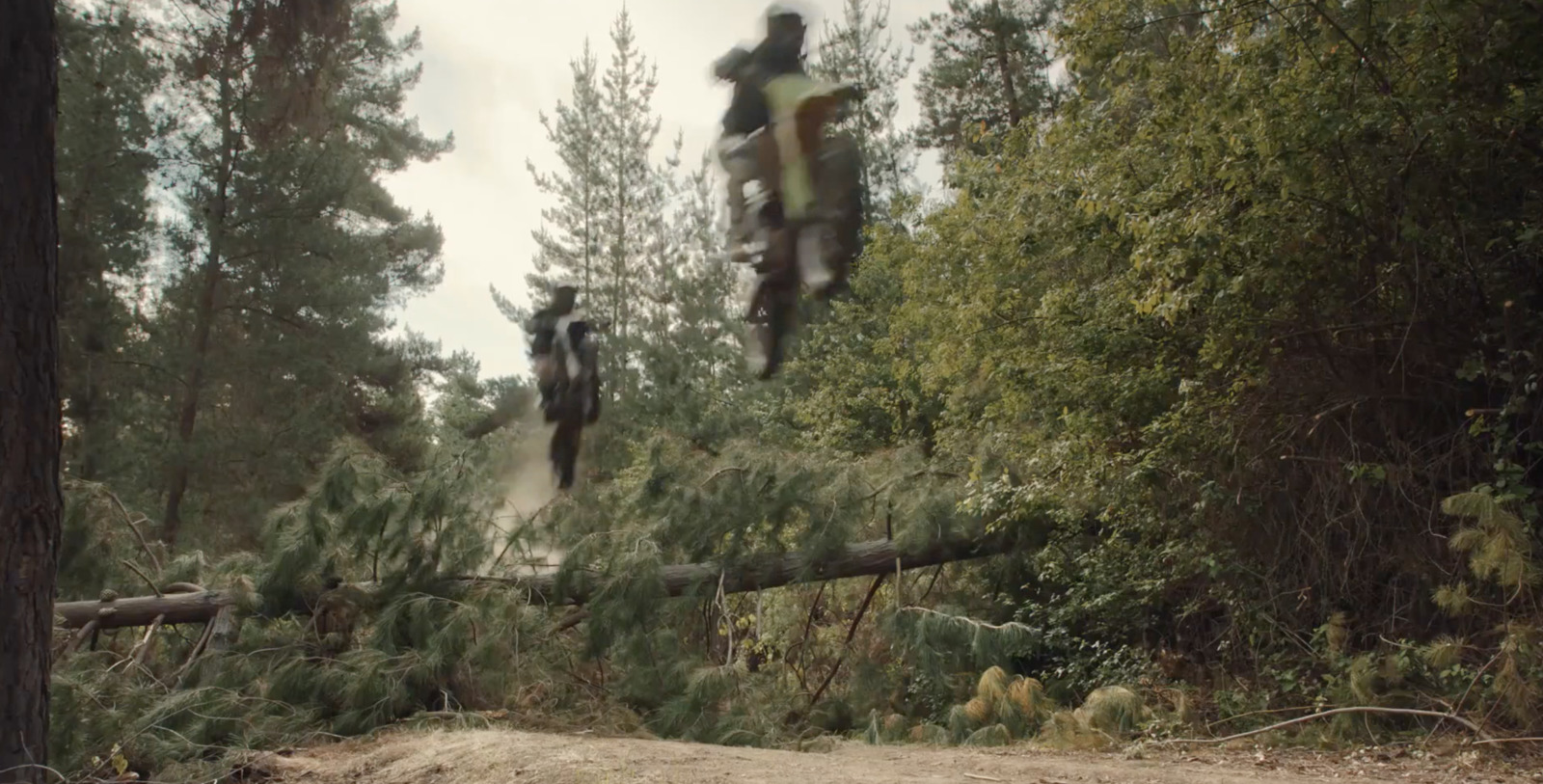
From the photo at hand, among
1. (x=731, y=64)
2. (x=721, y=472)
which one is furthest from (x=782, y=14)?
(x=721, y=472)

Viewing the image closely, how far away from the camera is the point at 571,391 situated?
1898 centimetres

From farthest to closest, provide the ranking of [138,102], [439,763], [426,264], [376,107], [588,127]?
[588,127], [426,264], [376,107], [138,102], [439,763]

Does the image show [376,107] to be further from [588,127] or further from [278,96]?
[278,96]

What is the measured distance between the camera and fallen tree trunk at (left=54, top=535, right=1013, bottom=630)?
7312 mm

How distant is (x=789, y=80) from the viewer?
43.8ft

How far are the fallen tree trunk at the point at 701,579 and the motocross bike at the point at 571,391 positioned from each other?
9.82 m

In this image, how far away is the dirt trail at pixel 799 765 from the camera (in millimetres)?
4043

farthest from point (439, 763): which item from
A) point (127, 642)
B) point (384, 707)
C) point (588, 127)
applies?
point (588, 127)

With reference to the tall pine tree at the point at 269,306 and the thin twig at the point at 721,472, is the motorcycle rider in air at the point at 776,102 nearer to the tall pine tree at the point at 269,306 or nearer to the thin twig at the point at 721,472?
the tall pine tree at the point at 269,306

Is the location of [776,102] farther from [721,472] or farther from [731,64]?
[721,472]

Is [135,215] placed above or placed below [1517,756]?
above

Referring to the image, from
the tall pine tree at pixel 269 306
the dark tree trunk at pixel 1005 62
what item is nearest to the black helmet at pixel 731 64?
the tall pine tree at pixel 269 306

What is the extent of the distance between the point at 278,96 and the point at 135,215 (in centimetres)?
1115

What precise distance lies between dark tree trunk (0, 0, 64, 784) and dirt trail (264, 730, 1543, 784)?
122 centimetres
